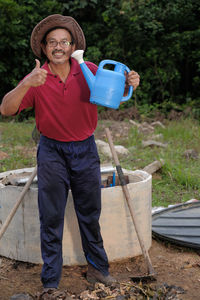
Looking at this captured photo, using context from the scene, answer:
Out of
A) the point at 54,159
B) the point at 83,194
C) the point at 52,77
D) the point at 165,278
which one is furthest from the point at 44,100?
the point at 165,278

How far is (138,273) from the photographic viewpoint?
291 cm

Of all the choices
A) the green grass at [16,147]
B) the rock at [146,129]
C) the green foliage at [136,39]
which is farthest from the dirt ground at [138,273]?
the green foliage at [136,39]

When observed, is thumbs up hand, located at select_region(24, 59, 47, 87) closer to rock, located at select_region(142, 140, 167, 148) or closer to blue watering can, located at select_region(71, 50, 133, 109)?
blue watering can, located at select_region(71, 50, 133, 109)

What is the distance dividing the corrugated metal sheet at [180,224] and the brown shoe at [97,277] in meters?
0.84

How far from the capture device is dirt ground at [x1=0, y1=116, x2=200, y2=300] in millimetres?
2570

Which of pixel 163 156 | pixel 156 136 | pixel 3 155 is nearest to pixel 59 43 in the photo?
pixel 3 155

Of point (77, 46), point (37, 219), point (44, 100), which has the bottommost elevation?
point (37, 219)

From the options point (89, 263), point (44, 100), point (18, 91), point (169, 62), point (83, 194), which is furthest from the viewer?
point (169, 62)

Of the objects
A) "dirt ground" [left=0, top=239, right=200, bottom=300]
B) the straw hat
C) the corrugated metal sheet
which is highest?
the straw hat

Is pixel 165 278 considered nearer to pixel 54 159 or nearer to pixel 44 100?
pixel 54 159

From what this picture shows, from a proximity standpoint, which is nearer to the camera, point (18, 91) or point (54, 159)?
point (18, 91)

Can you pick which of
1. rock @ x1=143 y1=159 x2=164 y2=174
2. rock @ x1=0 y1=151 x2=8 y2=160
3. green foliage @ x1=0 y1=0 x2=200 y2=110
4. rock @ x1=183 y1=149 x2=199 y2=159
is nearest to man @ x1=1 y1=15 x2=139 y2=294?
rock @ x1=143 y1=159 x2=164 y2=174

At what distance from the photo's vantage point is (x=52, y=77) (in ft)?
8.03

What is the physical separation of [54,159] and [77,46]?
2.45 ft
